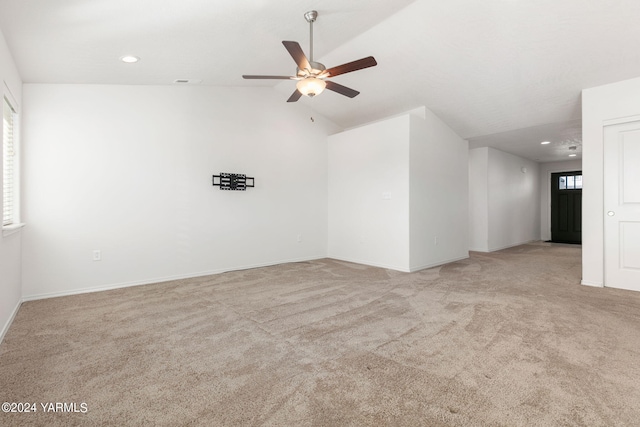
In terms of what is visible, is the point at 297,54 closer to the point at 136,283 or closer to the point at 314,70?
the point at 314,70

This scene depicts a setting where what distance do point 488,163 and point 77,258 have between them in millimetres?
8096

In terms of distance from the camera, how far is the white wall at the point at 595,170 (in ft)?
13.2

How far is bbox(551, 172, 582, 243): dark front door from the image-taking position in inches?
352

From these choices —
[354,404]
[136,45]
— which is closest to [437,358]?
[354,404]

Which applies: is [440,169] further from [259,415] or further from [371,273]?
[259,415]

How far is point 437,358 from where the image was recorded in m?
2.24

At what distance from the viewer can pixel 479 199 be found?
25.4ft

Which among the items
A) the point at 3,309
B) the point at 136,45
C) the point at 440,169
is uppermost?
the point at 136,45

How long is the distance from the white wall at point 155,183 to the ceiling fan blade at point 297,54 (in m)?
2.51

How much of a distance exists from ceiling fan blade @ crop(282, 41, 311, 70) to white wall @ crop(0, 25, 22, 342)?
239cm

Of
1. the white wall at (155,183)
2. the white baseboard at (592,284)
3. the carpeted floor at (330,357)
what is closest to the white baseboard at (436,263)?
the carpeted floor at (330,357)

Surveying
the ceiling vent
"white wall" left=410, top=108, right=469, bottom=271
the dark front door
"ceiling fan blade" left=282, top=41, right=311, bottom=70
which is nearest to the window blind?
the ceiling vent

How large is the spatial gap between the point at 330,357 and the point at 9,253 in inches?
128

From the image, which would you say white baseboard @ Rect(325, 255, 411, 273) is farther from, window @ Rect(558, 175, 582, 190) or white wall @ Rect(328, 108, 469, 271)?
window @ Rect(558, 175, 582, 190)
